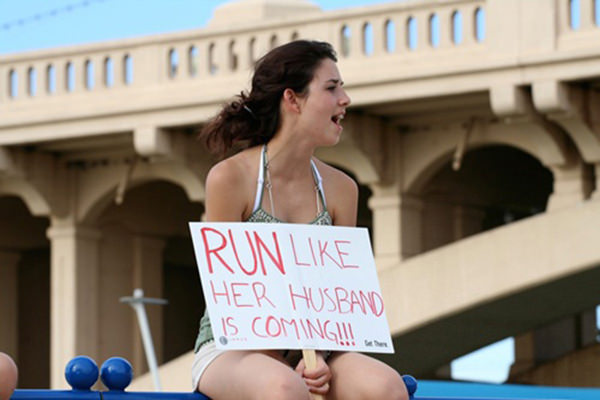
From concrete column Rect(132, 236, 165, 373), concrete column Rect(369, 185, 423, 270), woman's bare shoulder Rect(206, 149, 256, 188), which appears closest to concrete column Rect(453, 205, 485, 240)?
concrete column Rect(369, 185, 423, 270)

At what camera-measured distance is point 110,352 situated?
22.7 metres

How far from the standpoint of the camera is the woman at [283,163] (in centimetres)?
512

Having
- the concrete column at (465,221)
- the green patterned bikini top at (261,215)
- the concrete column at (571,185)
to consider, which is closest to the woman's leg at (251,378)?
the green patterned bikini top at (261,215)

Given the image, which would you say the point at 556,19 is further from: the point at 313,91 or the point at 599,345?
the point at 313,91

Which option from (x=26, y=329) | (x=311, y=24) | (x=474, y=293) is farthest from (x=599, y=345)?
(x=26, y=329)

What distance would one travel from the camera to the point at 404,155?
1886 cm

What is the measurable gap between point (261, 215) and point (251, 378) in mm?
545

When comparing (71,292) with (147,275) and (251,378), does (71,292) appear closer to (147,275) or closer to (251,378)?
(147,275)

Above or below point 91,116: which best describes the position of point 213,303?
below

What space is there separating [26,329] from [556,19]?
12.6 metres

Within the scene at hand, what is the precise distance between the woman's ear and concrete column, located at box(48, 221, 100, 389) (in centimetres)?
1636

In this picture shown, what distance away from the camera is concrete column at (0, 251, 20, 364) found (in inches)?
984

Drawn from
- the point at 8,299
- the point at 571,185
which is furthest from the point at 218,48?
the point at 8,299

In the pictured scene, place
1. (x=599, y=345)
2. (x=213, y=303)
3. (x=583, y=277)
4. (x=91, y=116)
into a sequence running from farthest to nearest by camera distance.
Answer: (x=599, y=345)
(x=91, y=116)
(x=583, y=277)
(x=213, y=303)
